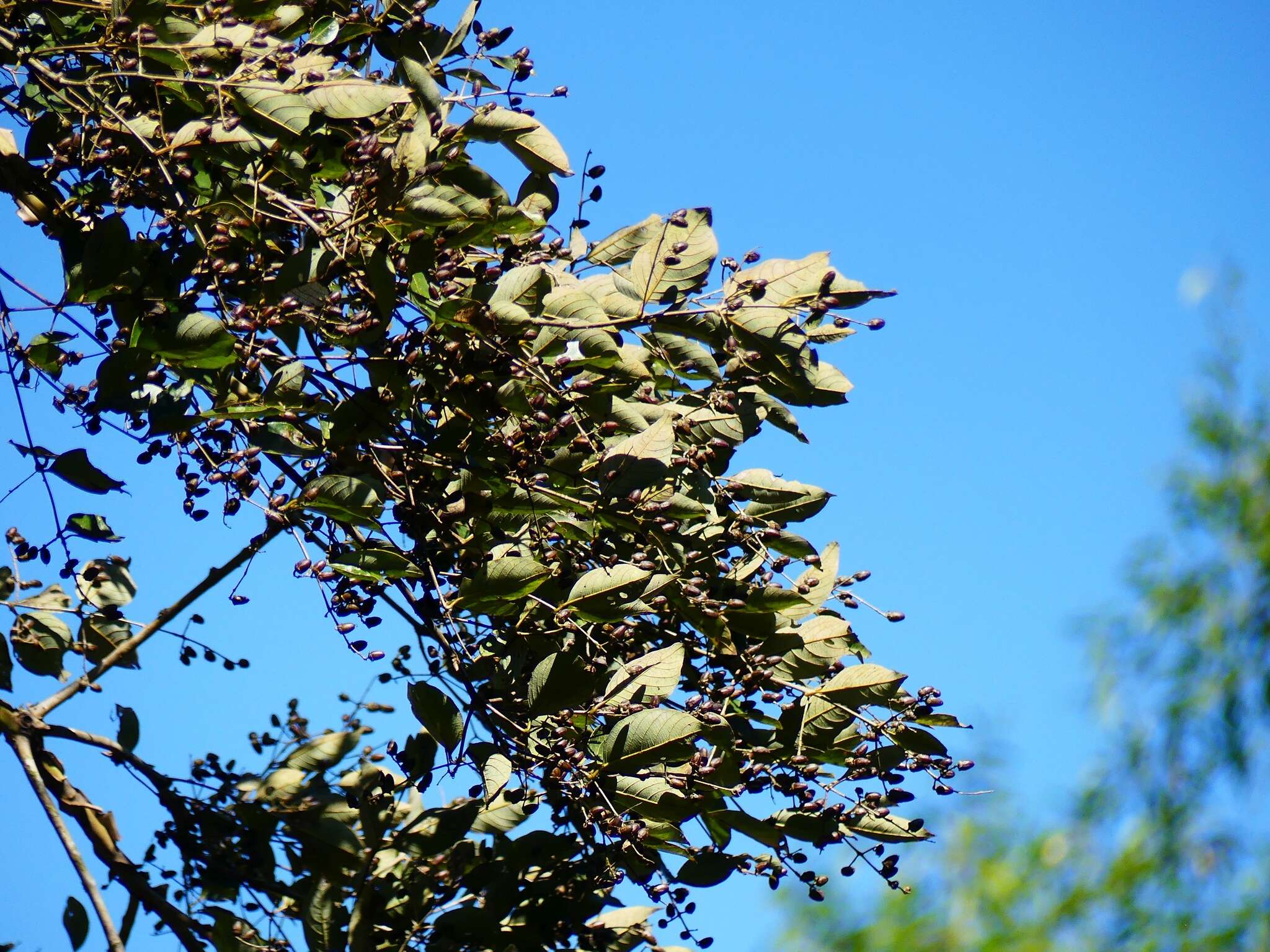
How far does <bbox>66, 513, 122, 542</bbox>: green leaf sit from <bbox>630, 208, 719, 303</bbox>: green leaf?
41.0 inches

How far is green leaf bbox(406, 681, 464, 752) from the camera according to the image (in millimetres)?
1828

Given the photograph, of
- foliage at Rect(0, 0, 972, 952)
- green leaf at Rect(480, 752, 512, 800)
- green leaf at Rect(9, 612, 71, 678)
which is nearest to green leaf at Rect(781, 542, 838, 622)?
foliage at Rect(0, 0, 972, 952)

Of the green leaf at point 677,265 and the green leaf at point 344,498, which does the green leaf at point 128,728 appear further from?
the green leaf at point 677,265

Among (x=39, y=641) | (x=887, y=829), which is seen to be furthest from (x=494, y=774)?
(x=39, y=641)

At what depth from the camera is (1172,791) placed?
3145 millimetres

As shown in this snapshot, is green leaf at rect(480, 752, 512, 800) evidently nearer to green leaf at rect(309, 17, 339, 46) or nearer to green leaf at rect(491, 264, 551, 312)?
green leaf at rect(491, 264, 551, 312)

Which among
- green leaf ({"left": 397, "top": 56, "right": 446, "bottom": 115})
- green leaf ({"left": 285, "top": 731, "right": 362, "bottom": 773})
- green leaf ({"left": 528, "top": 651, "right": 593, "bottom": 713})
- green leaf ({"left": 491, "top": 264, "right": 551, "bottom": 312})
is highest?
green leaf ({"left": 397, "top": 56, "right": 446, "bottom": 115})

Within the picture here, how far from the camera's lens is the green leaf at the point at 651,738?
1711 mm

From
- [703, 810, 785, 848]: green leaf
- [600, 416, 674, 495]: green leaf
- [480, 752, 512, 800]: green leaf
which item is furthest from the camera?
[703, 810, 785, 848]: green leaf

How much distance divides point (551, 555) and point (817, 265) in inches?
24.7

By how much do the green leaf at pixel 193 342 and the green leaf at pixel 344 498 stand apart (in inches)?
9.2

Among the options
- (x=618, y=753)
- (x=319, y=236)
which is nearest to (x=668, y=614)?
(x=618, y=753)

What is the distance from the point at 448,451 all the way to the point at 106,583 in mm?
781

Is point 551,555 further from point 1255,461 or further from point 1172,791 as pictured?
point 1255,461
